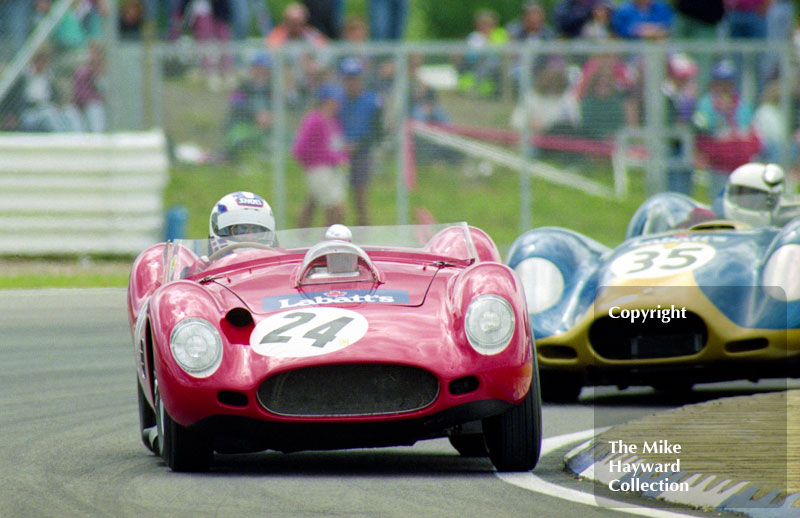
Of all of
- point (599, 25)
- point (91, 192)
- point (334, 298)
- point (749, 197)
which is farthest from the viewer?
point (599, 25)

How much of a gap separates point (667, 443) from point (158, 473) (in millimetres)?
1785

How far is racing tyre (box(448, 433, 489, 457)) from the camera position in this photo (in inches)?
233

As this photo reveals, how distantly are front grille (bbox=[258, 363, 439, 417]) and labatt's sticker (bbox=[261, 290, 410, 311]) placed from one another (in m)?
0.32

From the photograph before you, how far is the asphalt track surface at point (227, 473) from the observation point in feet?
15.3

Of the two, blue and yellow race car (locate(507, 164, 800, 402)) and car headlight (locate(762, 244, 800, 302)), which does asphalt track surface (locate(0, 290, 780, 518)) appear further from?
car headlight (locate(762, 244, 800, 302))

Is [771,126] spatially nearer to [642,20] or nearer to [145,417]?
[642,20]

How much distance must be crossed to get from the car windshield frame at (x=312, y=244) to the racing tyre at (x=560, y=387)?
136 cm

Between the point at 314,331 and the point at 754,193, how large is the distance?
438 cm

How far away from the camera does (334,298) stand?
5.51m

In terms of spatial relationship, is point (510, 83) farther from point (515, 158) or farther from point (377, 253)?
point (377, 253)

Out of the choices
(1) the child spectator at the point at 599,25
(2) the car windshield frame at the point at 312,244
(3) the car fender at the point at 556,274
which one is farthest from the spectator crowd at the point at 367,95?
(2) the car windshield frame at the point at 312,244

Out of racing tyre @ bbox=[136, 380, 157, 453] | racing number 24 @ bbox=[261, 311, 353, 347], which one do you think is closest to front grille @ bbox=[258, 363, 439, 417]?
racing number 24 @ bbox=[261, 311, 353, 347]

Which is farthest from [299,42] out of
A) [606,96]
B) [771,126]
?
[771,126]

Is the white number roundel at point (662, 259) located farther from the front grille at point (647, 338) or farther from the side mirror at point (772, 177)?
the side mirror at point (772, 177)
